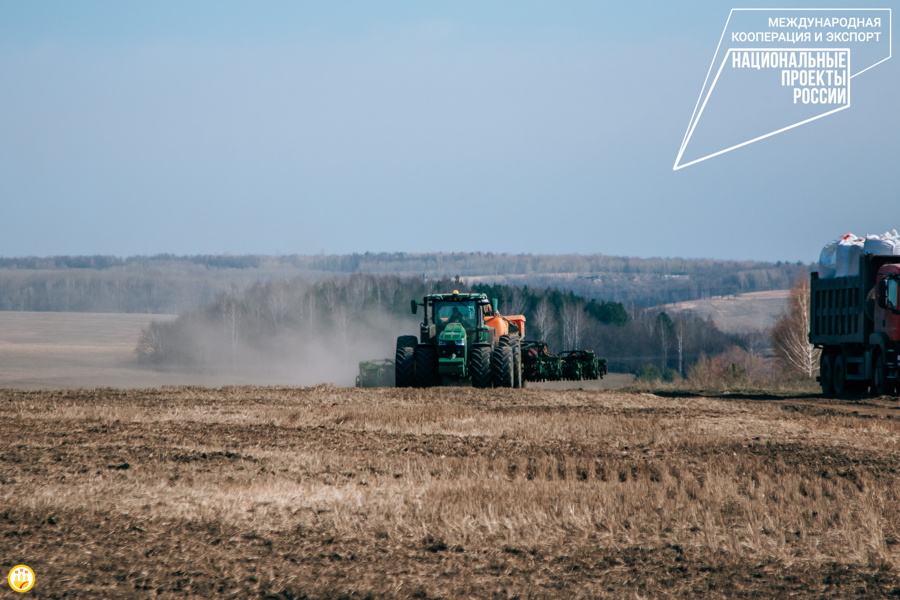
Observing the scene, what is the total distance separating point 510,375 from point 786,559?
19204 mm

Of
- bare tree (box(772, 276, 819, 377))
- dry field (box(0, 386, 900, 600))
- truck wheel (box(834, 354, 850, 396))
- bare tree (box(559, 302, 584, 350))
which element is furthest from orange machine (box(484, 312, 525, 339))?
bare tree (box(559, 302, 584, 350))

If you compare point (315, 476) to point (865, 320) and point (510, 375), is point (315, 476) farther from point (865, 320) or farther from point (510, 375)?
point (865, 320)

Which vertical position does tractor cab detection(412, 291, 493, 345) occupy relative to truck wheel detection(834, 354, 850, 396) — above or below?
above

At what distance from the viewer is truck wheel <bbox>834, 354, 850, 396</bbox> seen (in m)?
26.0

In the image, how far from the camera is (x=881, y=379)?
23891 millimetres

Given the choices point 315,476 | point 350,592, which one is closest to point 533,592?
point 350,592

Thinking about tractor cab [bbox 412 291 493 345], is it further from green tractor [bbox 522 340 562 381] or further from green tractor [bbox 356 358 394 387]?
green tractor [bbox 522 340 562 381]

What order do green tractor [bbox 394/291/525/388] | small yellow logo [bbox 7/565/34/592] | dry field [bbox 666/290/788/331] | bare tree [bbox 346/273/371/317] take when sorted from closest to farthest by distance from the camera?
small yellow logo [bbox 7/565/34/592] → green tractor [bbox 394/291/525/388] → bare tree [bbox 346/273/371/317] → dry field [bbox 666/290/788/331]

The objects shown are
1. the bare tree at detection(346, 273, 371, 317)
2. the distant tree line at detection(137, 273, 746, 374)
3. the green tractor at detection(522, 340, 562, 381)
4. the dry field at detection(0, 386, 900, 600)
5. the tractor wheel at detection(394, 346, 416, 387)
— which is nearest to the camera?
the dry field at detection(0, 386, 900, 600)

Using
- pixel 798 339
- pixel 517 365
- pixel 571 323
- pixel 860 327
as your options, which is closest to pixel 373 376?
pixel 517 365

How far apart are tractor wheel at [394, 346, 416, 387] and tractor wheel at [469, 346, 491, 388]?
6.27 feet

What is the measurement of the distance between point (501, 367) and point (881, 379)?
11.1 m

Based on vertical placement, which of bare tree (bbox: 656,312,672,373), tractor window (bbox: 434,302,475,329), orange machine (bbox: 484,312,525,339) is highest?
tractor window (bbox: 434,302,475,329)

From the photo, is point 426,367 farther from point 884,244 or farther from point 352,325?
point 352,325
